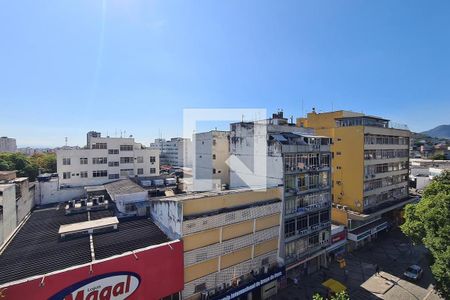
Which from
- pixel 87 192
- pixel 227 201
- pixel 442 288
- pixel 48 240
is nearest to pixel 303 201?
pixel 227 201

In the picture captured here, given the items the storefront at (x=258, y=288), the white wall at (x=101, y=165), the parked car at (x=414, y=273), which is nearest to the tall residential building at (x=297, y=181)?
the storefront at (x=258, y=288)

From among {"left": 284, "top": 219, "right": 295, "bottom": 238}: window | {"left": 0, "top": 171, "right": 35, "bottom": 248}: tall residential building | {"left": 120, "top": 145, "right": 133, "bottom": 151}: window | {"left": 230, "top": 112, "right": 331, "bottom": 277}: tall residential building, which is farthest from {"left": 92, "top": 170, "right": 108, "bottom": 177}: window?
{"left": 284, "top": 219, "right": 295, "bottom": 238}: window

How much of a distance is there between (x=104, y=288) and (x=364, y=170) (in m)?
38.8

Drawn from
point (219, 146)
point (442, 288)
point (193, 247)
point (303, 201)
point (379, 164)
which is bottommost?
point (442, 288)

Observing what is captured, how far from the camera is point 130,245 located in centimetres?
2062

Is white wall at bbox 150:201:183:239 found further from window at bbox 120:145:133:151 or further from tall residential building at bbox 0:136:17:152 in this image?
tall residential building at bbox 0:136:17:152

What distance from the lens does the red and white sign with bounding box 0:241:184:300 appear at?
14797 mm

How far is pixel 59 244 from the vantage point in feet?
67.2

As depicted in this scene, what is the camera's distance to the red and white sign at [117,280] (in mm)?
14797

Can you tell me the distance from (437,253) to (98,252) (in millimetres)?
28022

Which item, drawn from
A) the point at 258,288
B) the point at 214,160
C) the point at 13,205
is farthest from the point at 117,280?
the point at 214,160

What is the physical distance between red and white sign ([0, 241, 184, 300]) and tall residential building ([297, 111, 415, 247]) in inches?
1153

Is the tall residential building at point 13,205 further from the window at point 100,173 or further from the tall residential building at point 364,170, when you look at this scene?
the tall residential building at point 364,170

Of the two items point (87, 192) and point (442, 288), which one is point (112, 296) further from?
point (442, 288)
